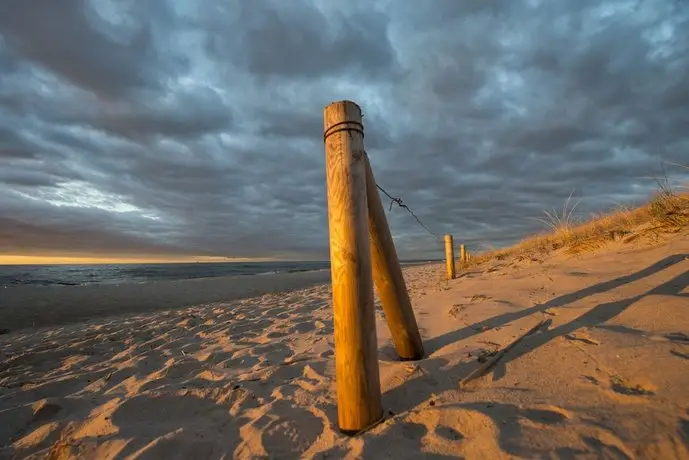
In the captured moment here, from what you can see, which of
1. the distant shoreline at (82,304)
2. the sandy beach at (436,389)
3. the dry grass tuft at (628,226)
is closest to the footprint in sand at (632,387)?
the sandy beach at (436,389)

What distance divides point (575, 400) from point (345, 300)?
1.40 meters

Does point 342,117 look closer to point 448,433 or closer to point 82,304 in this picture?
point 448,433

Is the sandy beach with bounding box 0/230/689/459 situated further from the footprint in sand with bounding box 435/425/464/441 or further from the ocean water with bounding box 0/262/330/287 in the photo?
the ocean water with bounding box 0/262/330/287

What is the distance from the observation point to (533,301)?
398cm

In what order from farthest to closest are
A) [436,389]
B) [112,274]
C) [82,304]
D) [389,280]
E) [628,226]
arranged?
[112,274]
[82,304]
[628,226]
[389,280]
[436,389]

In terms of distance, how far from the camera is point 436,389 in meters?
2.20

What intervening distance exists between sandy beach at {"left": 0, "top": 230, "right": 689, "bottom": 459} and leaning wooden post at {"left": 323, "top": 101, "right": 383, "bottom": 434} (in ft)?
0.51

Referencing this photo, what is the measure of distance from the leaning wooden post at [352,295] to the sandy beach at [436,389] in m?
0.15

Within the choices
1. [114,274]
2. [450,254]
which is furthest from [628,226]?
[114,274]

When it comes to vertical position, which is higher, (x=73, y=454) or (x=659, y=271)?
(x=659, y=271)

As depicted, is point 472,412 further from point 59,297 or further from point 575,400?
point 59,297

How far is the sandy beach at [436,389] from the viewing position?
5.37 ft

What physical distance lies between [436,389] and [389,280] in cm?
80

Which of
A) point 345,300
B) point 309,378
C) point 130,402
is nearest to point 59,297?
point 130,402
